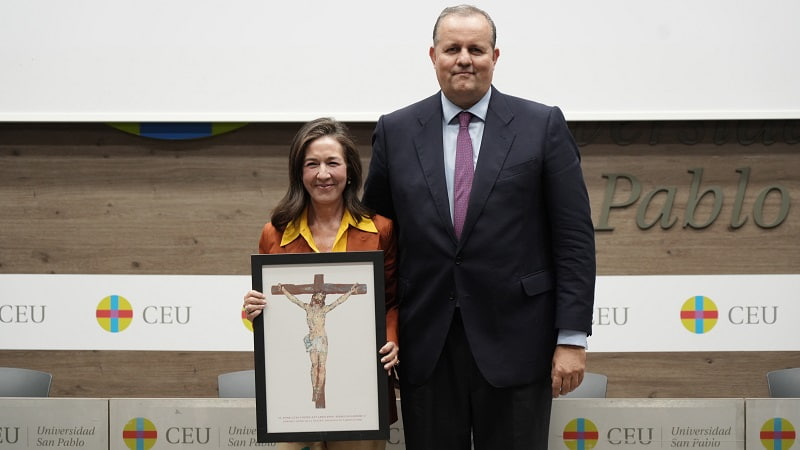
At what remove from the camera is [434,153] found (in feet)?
6.94

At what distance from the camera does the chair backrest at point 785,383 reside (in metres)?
3.11

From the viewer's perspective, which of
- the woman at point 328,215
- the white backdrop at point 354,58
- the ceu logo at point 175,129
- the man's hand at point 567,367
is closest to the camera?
the man's hand at point 567,367

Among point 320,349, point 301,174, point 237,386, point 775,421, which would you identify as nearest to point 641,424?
Answer: point 775,421

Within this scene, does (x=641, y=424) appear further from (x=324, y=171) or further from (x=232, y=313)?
(x=232, y=313)

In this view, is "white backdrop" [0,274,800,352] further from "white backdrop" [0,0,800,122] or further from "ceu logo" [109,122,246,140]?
"white backdrop" [0,0,800,122]

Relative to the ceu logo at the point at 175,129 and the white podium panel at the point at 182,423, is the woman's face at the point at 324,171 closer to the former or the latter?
the white podium panel at the point at 182,423

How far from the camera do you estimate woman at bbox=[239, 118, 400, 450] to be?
2189 mm

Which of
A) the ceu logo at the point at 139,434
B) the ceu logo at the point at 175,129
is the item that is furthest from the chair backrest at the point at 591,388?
the ceu logo at the point at 175,129

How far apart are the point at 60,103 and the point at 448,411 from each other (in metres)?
2.77

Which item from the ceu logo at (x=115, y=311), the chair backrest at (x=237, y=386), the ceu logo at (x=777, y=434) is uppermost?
the ceu logo at (x=115, y=311)

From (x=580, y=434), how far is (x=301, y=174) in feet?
3.45

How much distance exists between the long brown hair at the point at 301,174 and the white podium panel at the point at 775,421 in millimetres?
1182

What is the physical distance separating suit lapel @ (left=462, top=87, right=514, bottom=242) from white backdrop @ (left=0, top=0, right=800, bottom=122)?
1.77 meters

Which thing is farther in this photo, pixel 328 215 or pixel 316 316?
pixel 328 215
